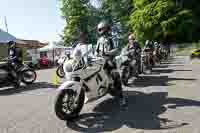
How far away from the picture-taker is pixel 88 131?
17.5 feet

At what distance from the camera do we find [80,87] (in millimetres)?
6039

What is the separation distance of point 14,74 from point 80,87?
605cm

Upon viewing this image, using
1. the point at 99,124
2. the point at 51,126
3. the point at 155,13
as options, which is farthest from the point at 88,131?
the point at 155,13

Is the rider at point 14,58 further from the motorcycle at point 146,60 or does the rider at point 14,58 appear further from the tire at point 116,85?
the tire at point 116,85

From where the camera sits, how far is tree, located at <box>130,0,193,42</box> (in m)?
40.5

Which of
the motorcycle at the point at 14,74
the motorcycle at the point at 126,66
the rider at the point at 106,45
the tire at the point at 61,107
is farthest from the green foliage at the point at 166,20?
the tire at the point at 61,107

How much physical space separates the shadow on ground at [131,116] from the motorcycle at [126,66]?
84.5 inches

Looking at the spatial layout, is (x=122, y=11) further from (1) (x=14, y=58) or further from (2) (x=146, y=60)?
(1) (x=14, y=58)

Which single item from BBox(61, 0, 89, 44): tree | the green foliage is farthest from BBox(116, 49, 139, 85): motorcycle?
BBox(61, 0, 89, 44): tree

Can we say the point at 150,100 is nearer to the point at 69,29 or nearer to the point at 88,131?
the point at 88,131

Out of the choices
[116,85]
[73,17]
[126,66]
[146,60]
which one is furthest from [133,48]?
[73,17]

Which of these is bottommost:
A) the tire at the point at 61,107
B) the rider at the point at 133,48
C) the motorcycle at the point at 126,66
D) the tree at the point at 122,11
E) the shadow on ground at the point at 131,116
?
the shadow on ground at the point at 131,116

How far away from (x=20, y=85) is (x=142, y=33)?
1282 inches

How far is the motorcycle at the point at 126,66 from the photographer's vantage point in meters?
9.96
